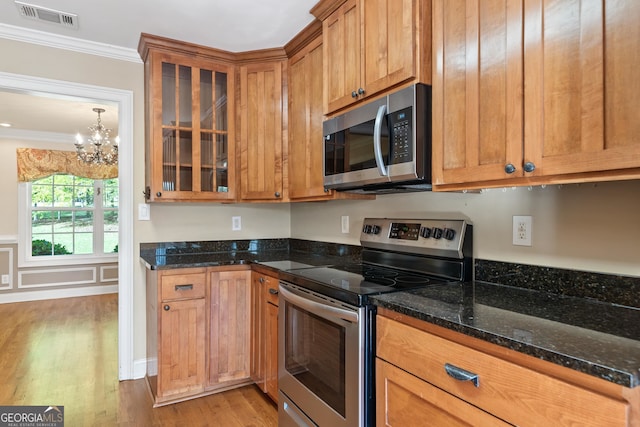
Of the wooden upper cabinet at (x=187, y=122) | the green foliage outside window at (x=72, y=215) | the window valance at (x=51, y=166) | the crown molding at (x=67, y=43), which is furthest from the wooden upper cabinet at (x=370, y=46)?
the green foliage outside window at (x=72, y=215)

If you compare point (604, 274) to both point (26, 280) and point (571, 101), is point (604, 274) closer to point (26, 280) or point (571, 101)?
point (571, 101)

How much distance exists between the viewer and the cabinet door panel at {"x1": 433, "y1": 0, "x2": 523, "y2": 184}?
118 cm

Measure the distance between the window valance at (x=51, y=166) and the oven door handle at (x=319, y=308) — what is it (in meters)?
4.87

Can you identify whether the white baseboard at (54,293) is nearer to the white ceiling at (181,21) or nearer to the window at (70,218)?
the window at (70,218)

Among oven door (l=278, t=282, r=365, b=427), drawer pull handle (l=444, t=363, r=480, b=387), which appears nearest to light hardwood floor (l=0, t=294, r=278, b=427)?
oven door (l=278, t=282, r=365, b=427)

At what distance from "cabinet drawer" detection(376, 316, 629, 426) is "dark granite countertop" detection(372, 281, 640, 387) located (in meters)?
0.06

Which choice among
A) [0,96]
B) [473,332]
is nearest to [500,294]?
[473,332]

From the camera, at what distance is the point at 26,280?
516 cm

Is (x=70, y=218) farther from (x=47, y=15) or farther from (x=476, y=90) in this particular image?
(x=476, y=90)

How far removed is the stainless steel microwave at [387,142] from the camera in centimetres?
150

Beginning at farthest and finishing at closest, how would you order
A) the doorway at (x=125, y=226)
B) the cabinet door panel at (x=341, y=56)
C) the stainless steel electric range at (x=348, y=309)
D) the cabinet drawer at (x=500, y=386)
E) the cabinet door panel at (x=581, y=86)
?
the doorway at (x=125, y=226) < the cabinet door panel at (x=341, y=56) < the stainless steel electric range at (x=348, y=309) < the cabinet door panel at (x=581, y=86) < the cabinet drawer at (x=500, y=386)

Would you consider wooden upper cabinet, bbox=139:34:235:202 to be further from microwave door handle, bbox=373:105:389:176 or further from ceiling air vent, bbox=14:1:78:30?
microwave door handle, bbox=373:105:389:176

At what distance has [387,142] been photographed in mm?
1610

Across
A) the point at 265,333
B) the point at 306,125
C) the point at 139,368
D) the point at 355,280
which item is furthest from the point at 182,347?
the point at 306,125
